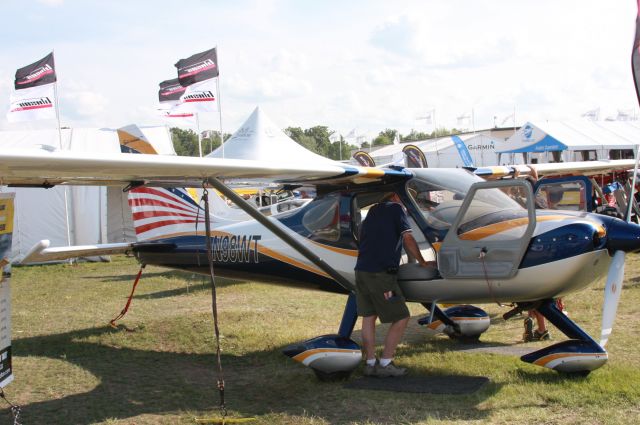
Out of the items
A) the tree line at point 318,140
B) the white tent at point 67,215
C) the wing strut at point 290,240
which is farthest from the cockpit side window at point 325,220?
the tree line at point 318,140

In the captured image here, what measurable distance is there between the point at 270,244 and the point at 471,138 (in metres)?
38.5

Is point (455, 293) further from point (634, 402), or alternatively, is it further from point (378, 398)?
point (634, 402)

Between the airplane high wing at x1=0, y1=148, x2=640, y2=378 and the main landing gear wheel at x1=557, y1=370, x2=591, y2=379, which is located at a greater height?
the airplane high wing at x1=0, y1=148, x2=640, y2=378

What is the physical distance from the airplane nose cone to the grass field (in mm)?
1157

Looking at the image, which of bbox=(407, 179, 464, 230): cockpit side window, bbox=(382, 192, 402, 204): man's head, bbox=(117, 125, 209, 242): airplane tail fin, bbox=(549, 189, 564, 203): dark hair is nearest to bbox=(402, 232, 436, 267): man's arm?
bbox=(407, 179, 464, 230): cockpit side window

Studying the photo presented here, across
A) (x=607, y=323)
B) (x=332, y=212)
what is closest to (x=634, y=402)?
(x=607, y=323)

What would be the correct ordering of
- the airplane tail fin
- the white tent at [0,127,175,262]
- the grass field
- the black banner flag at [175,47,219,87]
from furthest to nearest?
the black banner flag at [175,47,219,87] < the white tent at [0,127,175,262] < the airplane tail fin < the grass field

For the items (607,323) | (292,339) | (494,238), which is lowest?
(292,339)

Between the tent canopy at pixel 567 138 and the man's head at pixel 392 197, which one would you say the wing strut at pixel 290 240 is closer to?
the man's head at pixel 392 197

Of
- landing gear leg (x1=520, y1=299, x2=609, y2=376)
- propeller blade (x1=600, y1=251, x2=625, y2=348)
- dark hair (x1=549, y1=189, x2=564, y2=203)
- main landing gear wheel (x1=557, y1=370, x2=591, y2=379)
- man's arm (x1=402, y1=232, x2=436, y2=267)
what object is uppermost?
dark hair (x1=549, y1=189, x2=564, y2=203)

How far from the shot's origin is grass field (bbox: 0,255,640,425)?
528 cm

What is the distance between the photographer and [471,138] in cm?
4444

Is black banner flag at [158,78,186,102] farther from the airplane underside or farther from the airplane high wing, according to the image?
the airplane underside

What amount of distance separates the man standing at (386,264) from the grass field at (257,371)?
20.8 inches
